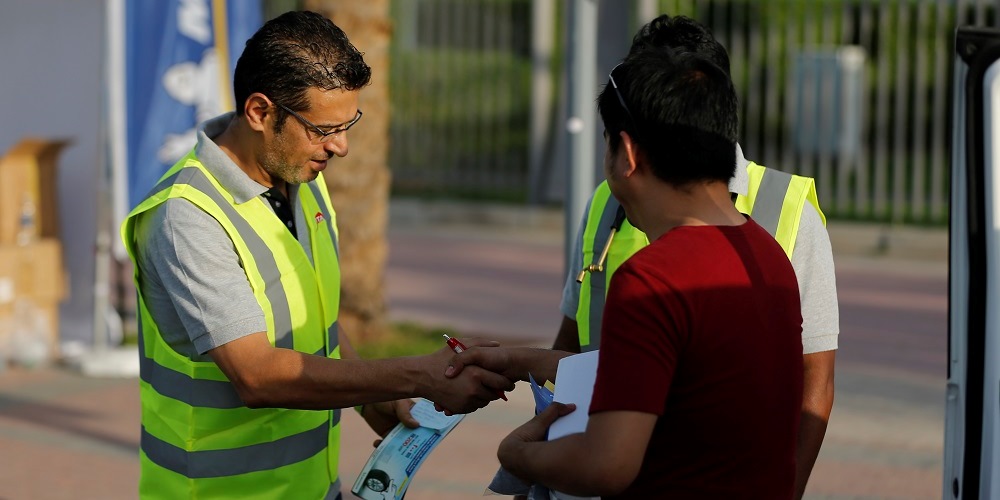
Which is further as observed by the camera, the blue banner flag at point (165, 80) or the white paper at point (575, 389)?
the blue banner flag at point (165, 80)

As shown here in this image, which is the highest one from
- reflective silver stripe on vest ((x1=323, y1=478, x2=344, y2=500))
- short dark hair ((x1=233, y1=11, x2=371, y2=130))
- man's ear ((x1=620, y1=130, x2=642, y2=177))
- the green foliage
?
short dark hair ((x1=233, y1=11, x2=371, y2=130))

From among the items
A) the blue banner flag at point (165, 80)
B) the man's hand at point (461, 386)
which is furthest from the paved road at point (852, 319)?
the man's hand at point (461, 386)

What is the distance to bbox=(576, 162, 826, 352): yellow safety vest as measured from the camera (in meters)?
2.83

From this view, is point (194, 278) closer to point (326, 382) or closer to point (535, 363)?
point (326, 382)

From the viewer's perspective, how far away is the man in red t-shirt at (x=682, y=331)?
78.9 inches

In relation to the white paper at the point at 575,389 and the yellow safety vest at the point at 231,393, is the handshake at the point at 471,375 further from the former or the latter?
the white paper at the point at 575,389

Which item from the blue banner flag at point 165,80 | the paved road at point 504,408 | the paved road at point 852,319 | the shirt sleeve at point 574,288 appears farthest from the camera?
the blue banner flag at point 165,80

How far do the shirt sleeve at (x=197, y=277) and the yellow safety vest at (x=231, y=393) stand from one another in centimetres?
3

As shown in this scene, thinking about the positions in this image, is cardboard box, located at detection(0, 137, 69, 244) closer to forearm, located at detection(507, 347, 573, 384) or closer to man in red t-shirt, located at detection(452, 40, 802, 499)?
forearm, located at detection(507, 347, 573, 384)

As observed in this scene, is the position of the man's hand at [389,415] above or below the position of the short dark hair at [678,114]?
below

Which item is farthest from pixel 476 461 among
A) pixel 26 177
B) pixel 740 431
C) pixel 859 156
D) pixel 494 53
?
pixel 494 53

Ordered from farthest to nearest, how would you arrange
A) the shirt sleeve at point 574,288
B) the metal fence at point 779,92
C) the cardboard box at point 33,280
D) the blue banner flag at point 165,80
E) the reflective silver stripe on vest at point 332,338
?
the metal fence at point 779,92, the cardboard box at point 33,280, the blue banner flag at point 165,80, the shirt sleeve at point 574,288, the reflective silver stripe on vest at point 332,338

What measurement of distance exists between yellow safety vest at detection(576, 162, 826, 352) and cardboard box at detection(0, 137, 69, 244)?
18.2 feet

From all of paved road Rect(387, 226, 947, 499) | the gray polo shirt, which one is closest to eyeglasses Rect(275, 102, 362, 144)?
the gray polo shirt
